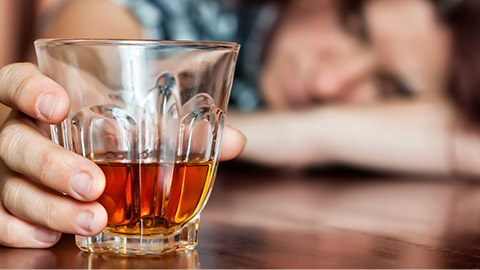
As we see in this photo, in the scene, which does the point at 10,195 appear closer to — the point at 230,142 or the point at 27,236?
the point at 27,236

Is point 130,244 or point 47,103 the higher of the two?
point 47,103

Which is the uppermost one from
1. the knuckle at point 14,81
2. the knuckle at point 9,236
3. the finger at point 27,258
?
the knuckle at point 14,81

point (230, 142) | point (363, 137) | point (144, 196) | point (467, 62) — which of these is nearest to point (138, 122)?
point (144, 196)

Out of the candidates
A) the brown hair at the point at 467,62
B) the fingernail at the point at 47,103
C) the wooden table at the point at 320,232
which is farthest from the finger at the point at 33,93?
the brown hair at the point at 467,62

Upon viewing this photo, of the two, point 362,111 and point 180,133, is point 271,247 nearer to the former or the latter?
point 180,133

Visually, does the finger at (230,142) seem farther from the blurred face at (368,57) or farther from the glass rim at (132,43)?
the blurred face at (368,57)

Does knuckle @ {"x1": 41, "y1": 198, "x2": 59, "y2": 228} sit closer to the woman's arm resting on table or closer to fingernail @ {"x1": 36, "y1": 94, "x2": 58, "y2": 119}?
fingernail @ {"x1": 36, "y1": 94, "x2": 58, "y2": 119}
